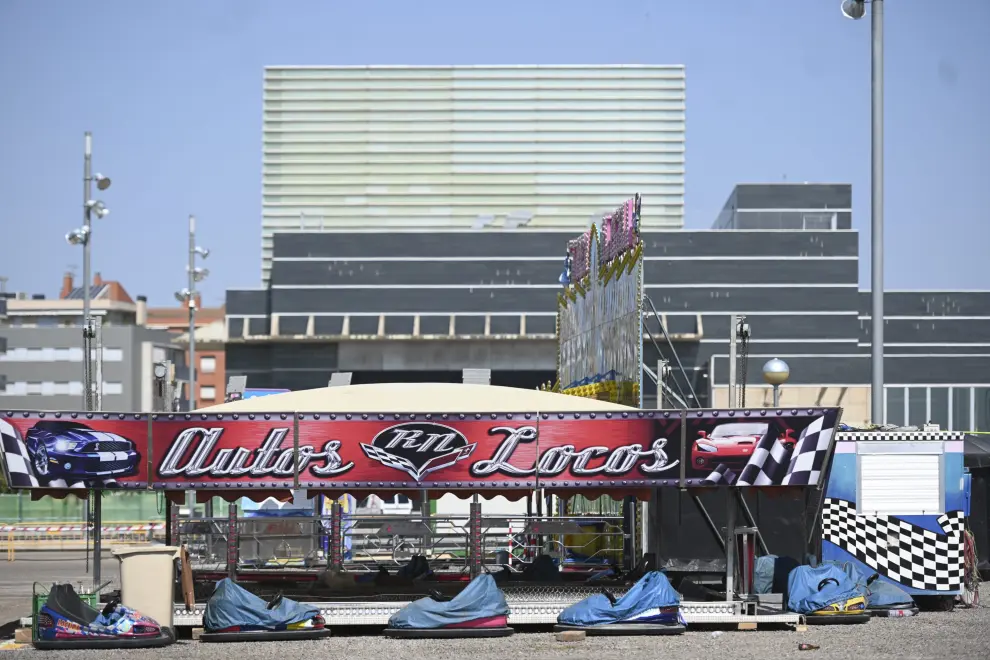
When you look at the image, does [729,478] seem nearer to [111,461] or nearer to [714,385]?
[111,461]

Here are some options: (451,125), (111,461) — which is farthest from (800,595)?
(451,125)

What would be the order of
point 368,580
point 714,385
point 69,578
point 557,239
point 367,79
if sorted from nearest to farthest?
point 368,580
point 69,578
point 714,385
point 557,239
point 367,79

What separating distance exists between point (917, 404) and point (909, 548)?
71382 mm

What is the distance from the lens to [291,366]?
9750 cm

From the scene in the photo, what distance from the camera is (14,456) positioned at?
20688 mm

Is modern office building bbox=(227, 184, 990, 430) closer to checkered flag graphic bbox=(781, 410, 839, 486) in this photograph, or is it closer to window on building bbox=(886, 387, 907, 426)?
window on building bbox=(886, 387, 907, 426)

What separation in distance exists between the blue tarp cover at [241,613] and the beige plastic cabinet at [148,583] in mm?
638

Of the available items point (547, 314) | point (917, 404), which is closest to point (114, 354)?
point (547, 314)

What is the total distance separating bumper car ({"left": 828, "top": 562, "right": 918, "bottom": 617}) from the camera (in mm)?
22250

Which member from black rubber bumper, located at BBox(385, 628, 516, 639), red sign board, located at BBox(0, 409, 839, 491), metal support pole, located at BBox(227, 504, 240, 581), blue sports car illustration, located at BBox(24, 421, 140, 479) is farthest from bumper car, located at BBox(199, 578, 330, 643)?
blue sports car illustration, located at BBox(24, 421, 140, 479)

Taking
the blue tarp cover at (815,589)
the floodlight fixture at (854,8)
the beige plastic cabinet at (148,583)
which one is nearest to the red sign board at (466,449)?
the beige plastic cabinet at (148,583)

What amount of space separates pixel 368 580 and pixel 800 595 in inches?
291

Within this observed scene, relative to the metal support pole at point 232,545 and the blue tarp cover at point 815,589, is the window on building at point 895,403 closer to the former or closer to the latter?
the blue tarp cover at point 815,589

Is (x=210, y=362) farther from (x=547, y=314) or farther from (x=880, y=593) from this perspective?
(x=880, y=593)
